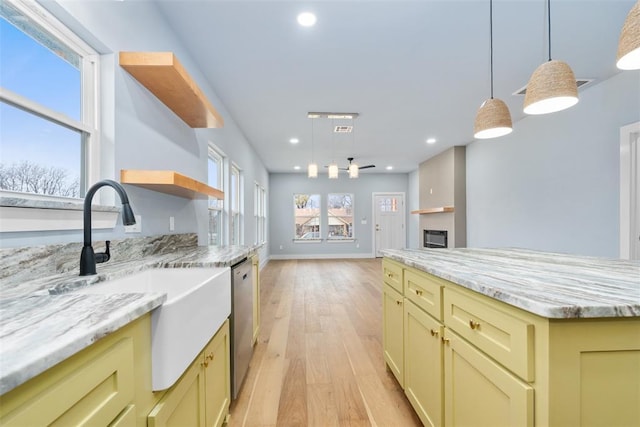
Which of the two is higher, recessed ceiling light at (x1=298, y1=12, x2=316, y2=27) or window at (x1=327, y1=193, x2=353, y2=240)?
recessed ceiling light at (x1=298, y1=12, x2=316, y2=27)

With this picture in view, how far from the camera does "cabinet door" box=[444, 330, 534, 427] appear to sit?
2.72ft

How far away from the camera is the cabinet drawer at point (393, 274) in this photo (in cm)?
186

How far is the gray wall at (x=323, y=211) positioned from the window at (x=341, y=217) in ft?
0.52

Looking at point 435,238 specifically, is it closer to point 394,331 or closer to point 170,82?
point 394,331

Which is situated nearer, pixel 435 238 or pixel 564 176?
pixel 564 176

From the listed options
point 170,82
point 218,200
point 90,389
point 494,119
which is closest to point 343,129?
point 218,200

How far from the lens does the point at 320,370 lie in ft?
7.25

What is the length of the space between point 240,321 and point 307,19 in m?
2.25

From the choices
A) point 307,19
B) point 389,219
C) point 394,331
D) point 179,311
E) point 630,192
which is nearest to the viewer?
point 179,311

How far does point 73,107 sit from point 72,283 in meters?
0.98

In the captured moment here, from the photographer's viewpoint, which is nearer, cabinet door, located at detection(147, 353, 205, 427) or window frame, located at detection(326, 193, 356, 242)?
cabinet door, located at detection(147, 353, 205, 427)

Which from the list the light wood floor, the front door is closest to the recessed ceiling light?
the light wood floor

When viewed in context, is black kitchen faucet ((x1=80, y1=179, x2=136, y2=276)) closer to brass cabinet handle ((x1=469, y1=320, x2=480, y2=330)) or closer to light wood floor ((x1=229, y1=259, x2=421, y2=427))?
light wood floor ((x1=229, y1=259, x2=421, y2=427))

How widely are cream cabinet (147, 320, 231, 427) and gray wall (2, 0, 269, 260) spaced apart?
80 centimetres
